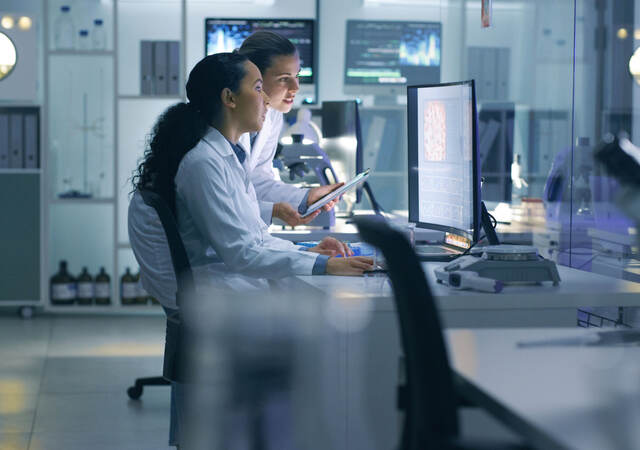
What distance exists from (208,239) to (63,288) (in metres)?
3.59

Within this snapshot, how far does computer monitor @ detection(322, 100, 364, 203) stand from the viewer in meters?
4.11

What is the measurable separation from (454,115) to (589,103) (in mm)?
683

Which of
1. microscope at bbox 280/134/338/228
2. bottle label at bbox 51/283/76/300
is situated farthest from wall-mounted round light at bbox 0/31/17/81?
microscope at bbox 280/134/338/228

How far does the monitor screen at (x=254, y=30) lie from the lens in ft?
19.1

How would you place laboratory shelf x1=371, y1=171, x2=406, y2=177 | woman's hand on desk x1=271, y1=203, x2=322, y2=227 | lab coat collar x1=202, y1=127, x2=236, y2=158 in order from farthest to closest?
laboratory shelf x1=371, y1=171, x2=406, y2=177 < woman's hand on desk x1=271, y1=203, x2=322, y2=227 < lab coat collar x1=202, y1=127, x2=236, y2=158

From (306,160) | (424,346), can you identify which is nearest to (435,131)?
(306,160)

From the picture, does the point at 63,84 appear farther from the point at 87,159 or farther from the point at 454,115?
the point at 454,115

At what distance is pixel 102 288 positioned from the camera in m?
5.81

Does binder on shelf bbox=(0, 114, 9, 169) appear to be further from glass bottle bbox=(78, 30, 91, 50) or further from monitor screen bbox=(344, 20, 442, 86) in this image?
monitor screen bbox=(344, 20, 442, 86)

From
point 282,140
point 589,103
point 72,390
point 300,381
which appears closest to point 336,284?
point 300,381

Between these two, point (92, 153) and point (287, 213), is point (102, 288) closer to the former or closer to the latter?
point (92, 153)

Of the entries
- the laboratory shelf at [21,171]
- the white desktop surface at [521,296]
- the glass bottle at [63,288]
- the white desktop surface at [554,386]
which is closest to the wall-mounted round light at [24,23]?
the laboratory shelf at [21,171]

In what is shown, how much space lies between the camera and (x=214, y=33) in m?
5.84

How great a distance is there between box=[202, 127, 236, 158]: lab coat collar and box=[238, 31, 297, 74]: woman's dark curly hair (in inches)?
30.1
